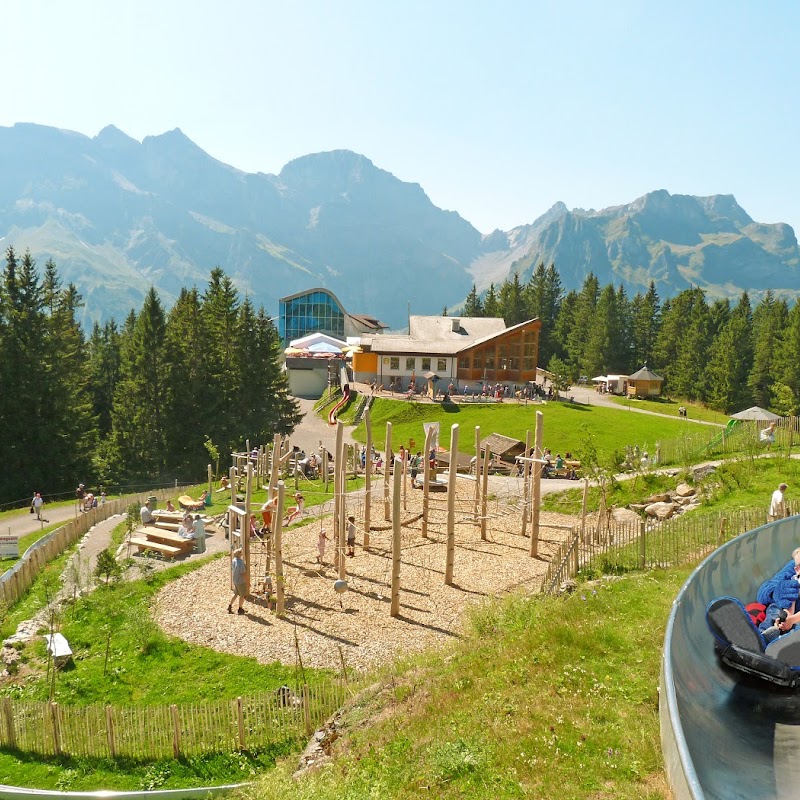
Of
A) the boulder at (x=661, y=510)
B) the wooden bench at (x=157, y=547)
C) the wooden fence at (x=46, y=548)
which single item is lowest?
the wooden fence at (x=46, y=548)

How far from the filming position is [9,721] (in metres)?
12.1

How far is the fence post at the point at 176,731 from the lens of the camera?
11.5 metres

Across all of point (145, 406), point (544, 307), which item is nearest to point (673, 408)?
point (544, 307)

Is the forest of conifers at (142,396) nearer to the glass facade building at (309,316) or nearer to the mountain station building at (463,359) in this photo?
the mountain station building at (463,359)

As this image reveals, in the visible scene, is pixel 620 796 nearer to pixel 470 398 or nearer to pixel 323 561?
pixel 323 561

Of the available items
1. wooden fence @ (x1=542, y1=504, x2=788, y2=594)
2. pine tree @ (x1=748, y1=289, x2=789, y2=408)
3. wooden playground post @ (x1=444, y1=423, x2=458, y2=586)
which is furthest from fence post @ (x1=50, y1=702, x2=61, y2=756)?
pine tree @ (x1=748, y1=289, x2=789, y2=408)

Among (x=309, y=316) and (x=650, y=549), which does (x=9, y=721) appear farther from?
(x=309, y=316)

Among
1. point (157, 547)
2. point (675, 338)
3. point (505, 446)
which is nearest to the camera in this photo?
point (157, 547)

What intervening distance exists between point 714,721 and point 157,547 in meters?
19.7

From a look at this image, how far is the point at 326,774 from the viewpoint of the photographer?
9016mm

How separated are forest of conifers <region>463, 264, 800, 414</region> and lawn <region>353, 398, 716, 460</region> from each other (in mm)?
11814

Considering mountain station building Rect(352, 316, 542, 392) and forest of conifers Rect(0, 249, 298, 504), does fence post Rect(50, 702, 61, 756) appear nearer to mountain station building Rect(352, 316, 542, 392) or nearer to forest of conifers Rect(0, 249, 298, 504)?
forest of conifers Rect(0, 249, 298, 504)

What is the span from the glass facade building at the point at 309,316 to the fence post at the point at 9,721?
8830cm

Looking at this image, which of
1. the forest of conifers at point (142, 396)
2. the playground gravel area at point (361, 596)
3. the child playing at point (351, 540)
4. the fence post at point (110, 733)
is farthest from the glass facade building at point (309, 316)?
the fence post at point (110, 733)
